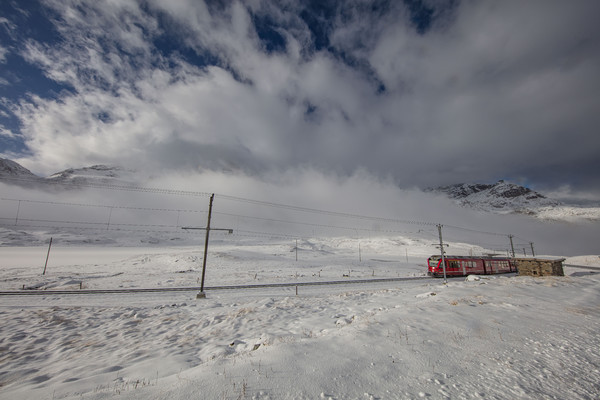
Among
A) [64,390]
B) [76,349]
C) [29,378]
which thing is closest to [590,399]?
[64,390]

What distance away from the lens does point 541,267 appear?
34.8 metres

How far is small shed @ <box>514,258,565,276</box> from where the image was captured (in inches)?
1330

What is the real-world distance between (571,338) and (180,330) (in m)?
16.2

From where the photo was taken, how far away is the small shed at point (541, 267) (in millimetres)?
33784

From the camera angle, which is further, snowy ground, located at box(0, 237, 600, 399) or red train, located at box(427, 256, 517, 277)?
red train, located at box(427, 256, 517, 277)

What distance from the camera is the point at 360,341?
7473 millimetres

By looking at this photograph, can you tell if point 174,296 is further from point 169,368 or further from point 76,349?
point 169,368

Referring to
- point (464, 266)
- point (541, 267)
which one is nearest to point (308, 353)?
point (541, 267)

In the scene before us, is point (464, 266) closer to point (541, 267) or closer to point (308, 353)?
point (541, 267)

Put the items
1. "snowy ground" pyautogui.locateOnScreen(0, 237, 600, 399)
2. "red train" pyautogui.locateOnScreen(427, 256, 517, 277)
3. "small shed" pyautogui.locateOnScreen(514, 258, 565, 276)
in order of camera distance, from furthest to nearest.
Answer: "red train" pyautogui.locateOnScreen(427, 256, 517, 277) < "small shed" pyautogui.locateOnScreen(514, 258, 565, 276) < "snowy ground" pyautogui.locateOnScreen(0, 237, 600, 399)

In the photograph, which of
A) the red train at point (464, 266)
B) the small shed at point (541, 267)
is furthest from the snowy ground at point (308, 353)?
the red train at point (464, 266)

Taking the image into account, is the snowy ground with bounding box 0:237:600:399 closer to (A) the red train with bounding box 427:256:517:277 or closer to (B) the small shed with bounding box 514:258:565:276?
(B) the small shed with bounding box 514:258:565:276

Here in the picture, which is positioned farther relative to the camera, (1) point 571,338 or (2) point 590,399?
(1) point 571,338

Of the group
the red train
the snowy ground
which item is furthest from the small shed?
the snowy ground
